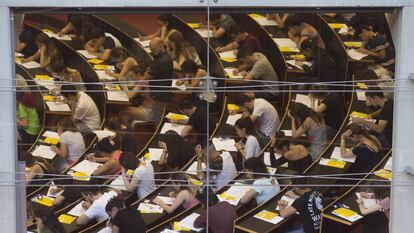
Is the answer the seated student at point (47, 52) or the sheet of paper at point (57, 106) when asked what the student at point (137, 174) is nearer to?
the sheet of paper at point (57, 106)

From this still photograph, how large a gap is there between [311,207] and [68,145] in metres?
1.26

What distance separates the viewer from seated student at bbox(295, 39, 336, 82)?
4.21m

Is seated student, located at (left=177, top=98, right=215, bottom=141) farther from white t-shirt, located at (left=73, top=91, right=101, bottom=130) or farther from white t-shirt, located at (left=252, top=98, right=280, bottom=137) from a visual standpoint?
white t-shirt, located at (left=73, top=91, right=101, bottom=130)

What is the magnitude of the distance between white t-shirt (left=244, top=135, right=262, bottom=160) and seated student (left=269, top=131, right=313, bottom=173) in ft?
0.22

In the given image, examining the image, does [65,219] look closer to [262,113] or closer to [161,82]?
[161,82]

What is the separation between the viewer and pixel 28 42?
4.25 metres

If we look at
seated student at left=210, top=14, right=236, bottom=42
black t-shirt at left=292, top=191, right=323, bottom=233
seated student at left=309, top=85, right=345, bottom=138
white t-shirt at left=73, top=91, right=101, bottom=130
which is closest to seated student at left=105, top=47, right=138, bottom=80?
white t-shirt at left=73, top=91, right=101, bottom=130

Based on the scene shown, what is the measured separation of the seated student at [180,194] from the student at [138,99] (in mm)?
343

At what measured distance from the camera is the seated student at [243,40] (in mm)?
4215

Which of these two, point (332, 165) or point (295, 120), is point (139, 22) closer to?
point (295, 120)

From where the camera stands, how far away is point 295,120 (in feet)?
14.0

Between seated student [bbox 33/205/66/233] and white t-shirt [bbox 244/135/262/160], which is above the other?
white t-shirt [bbox 244/135/262/160]

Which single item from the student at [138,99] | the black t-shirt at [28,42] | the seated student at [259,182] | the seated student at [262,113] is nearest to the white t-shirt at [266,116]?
the seated student at [262,113]

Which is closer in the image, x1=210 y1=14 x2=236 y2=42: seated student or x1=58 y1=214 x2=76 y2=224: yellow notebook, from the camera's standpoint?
x1=210 y1=14 x2=236 y2=42: seated student
